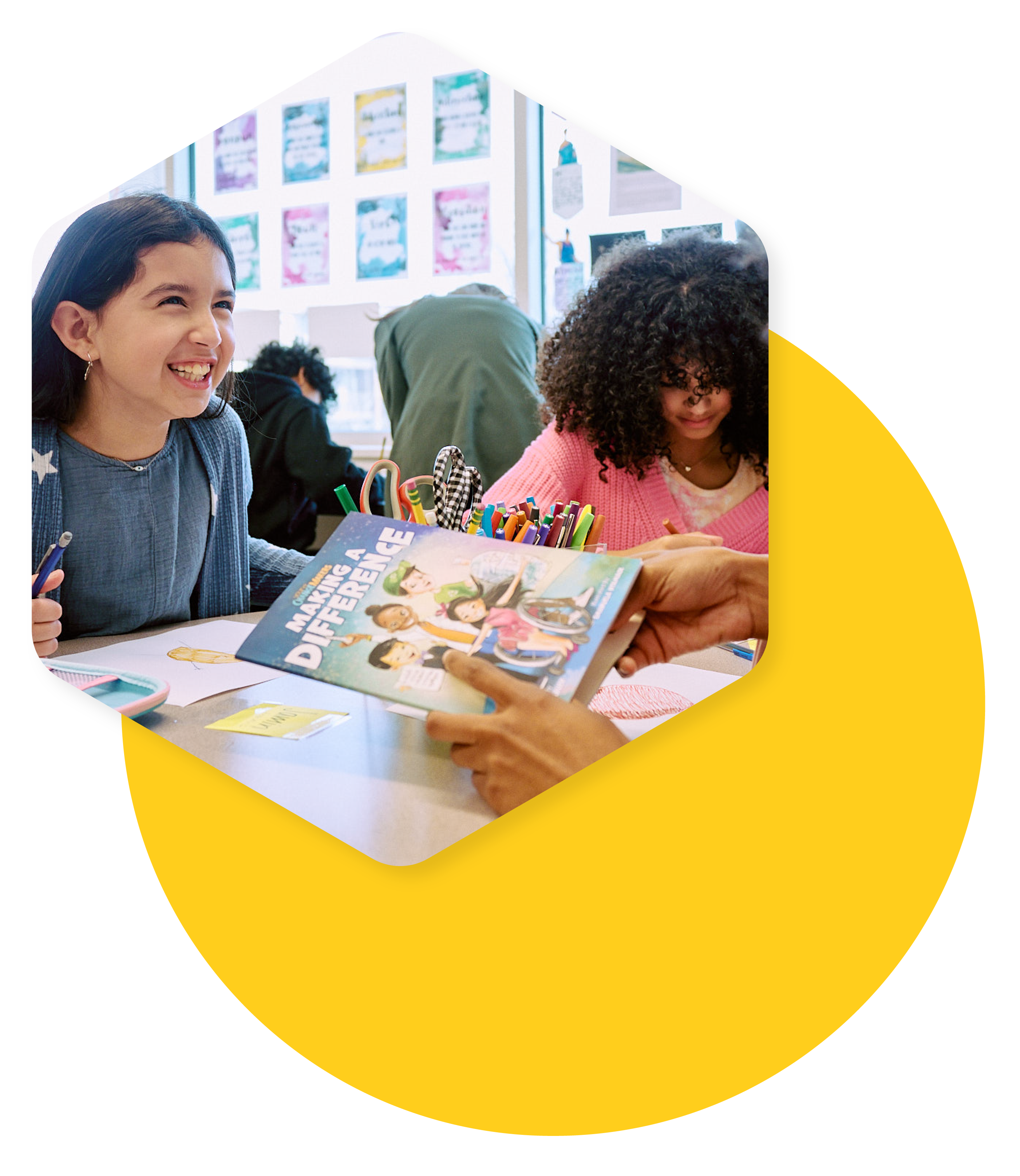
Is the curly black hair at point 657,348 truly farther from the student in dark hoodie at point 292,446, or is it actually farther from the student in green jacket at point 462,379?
the student in dark hoodie at point 292,446

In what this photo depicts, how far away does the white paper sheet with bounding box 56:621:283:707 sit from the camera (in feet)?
3.87

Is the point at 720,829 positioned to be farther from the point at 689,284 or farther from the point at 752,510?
the point at 689,284

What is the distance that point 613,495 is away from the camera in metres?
1.13

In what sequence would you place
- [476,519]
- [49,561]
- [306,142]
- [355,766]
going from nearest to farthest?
[355,766]
[476,519]
[306,142]
[49,561]

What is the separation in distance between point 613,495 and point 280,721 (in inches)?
17.9

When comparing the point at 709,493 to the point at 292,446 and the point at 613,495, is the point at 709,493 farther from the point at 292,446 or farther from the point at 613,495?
the point at 292,446

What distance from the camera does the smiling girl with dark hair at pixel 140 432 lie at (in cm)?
127

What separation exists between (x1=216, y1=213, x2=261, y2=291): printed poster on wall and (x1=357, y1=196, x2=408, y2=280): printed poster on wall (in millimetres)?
143

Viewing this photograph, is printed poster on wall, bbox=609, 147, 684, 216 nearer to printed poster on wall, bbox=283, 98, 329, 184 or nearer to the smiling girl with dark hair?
printed poster on wall, bbox=283, 98, 329, 184

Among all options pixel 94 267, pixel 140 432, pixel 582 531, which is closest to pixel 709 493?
pixel 582 531

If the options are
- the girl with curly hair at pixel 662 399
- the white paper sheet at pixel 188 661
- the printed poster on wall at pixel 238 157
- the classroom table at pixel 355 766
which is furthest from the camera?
the printed poster on wall at pixel 238 157

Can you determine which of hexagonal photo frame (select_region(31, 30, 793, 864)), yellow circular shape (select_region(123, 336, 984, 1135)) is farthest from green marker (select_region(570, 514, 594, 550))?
yellow circular shape (select_region(123, 336, 984, 1135))

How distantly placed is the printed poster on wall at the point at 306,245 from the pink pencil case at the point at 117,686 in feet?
1.75

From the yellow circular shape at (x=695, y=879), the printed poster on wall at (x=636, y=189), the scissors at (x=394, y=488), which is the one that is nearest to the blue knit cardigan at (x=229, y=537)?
the scissors at (x=394, y=488)
